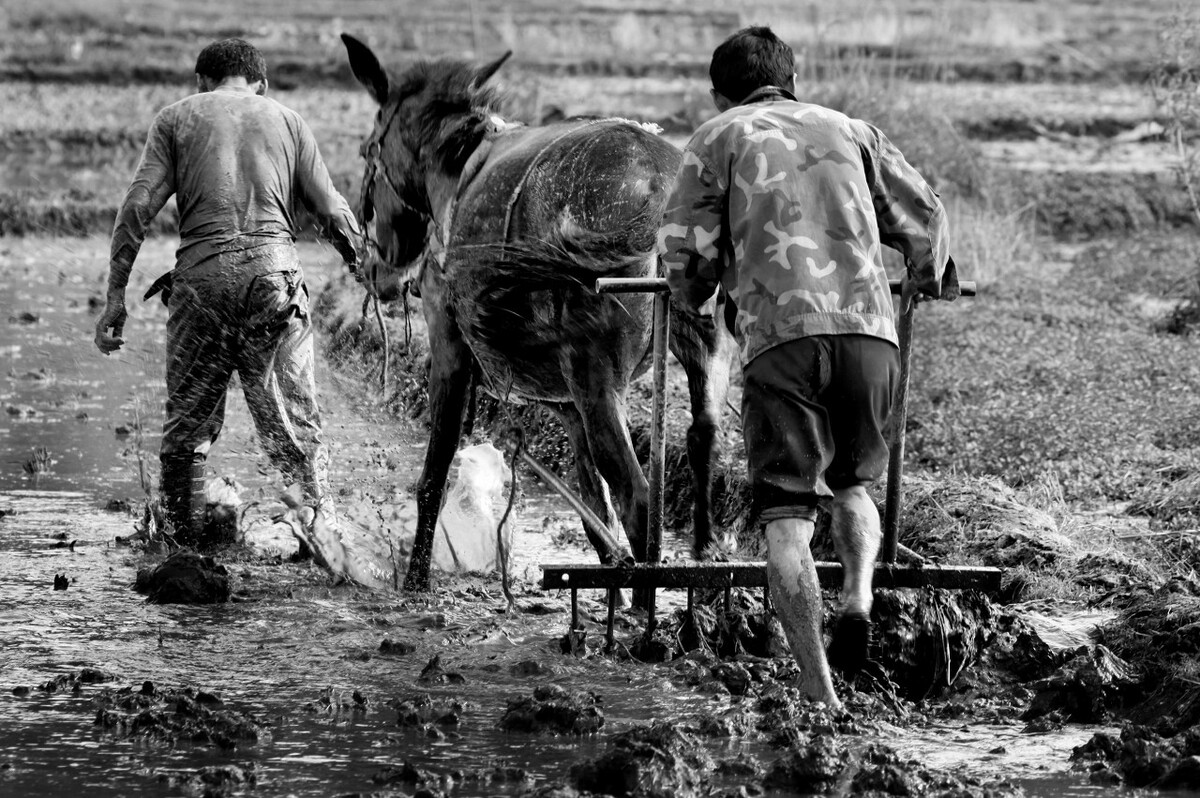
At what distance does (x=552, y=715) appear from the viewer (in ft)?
14.7

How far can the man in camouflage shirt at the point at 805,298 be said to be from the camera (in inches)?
169

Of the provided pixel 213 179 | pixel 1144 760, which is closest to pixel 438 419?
pixel 213 179

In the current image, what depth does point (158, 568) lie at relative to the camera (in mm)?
6113

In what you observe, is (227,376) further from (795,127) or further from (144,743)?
(795,127)

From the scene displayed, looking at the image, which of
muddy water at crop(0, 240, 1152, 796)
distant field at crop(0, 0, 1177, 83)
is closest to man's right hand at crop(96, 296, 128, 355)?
muddy water at crop(0, 240, 1152, 796)

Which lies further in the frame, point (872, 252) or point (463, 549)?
point (463, 549)

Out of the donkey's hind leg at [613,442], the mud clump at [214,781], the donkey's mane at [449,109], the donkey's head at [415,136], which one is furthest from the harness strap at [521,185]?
the mud clump at [214,781]

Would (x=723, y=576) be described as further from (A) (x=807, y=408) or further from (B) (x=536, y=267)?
(B) (x=536, y=267)

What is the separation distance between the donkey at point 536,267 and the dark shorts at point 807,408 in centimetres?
80

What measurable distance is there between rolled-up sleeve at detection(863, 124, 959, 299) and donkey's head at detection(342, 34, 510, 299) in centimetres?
201

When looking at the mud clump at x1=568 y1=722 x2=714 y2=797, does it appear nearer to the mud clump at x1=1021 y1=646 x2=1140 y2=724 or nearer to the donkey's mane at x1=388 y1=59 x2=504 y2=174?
the mud clump at x1=1021 y1=646 x2=1140 y2=724

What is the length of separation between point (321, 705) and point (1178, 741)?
95.7 inches

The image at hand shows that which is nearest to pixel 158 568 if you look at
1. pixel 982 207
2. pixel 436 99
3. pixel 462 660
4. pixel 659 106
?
pixel 462 660

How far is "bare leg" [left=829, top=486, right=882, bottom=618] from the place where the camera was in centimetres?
442
